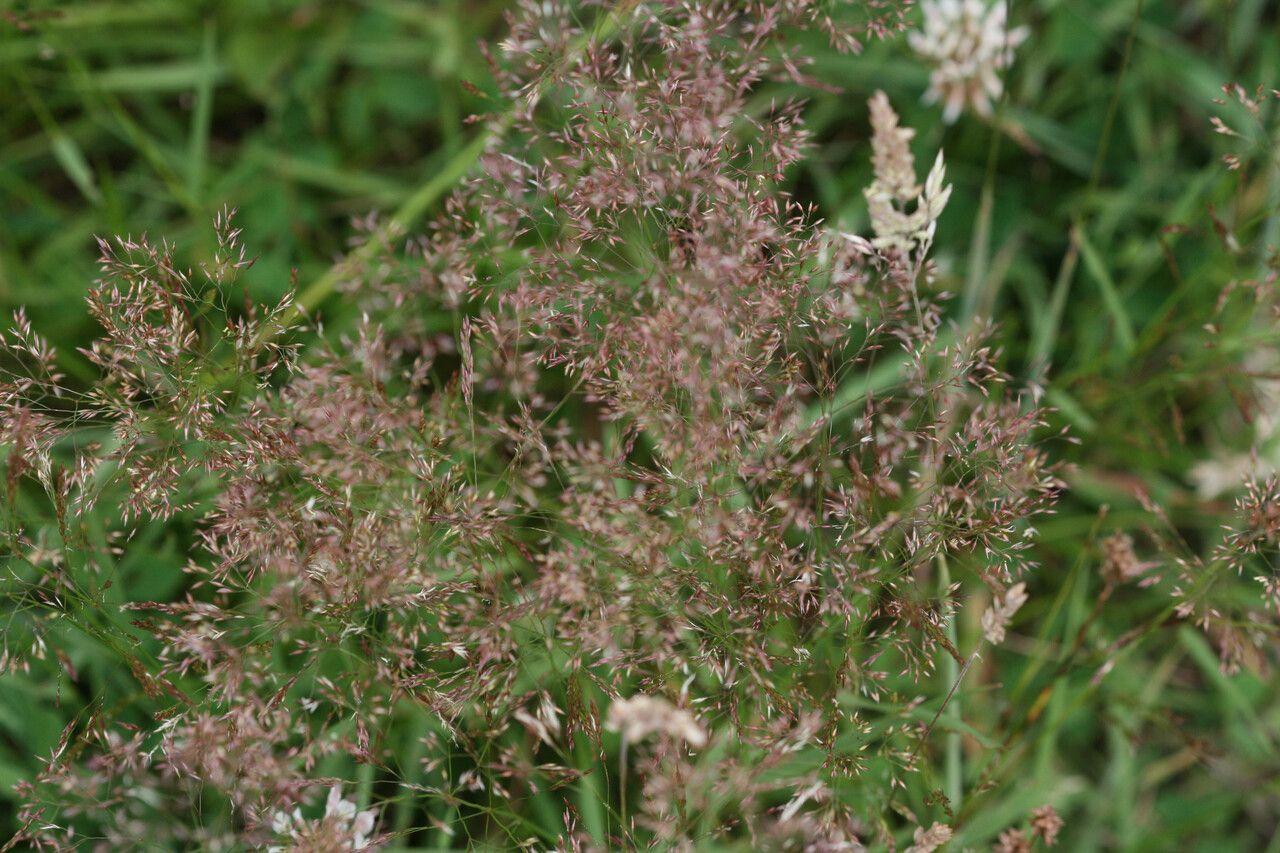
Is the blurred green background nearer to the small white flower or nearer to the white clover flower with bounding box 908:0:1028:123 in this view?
the white clover flower with bounding box 908:0:1028:123

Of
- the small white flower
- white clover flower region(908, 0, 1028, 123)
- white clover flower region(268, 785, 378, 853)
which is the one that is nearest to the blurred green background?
white clover flower region(908, 0, 1028, 123)

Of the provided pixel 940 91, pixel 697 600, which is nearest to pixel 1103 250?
pixel 940 91

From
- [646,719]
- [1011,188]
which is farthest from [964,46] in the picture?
[646,719]

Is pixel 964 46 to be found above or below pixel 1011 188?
above

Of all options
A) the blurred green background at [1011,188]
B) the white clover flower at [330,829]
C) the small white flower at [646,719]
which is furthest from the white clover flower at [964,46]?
the white clover flower at [330,829]

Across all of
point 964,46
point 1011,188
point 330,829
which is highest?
point 964,46

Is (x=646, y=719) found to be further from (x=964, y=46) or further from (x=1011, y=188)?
(x=1011, y=188)
